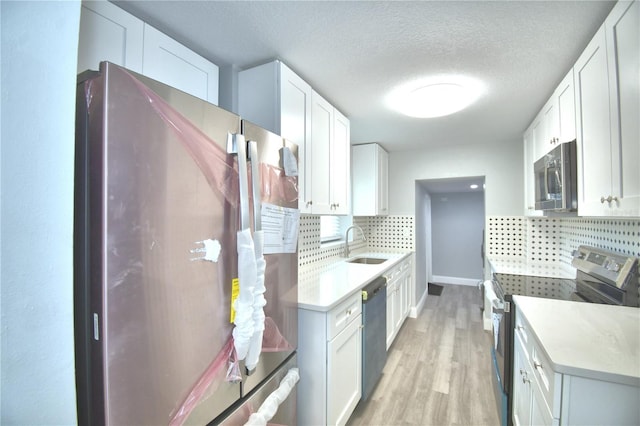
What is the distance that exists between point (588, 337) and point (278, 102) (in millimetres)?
1773

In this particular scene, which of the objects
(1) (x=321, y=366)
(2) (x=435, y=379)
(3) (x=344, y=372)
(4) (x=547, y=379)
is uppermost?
(4) (x=547, y=379)

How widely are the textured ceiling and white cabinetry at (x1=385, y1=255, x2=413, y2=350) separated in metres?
1.74

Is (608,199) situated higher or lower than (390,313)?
higher

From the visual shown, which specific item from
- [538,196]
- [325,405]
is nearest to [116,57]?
[325,405]

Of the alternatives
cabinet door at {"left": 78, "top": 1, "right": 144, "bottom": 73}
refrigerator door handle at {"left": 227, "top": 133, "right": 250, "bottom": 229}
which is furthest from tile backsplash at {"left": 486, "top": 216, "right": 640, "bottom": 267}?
cabinet door at {"left": 78, "top": 1, "right": 144, "bottom": 73}

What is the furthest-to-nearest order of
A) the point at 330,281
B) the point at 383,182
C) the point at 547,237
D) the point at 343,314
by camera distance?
the point at 383,182, the point at 547,237, the point at 330,281, the point at 343,314

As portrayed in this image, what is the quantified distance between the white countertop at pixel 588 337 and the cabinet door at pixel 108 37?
192 centimetres

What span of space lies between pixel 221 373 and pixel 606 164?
1.82 meters

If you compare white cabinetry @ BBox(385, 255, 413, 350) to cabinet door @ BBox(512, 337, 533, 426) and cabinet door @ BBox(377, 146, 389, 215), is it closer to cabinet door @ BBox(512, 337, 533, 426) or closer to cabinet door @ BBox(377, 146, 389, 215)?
cabinet door @ BBox(377, 146, 389, 215)

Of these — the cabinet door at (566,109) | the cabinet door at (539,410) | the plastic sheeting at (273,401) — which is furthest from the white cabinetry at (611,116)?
the plastic sheeting at (273,401)

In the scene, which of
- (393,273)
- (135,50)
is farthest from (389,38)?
(393,273)

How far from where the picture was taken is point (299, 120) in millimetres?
1767

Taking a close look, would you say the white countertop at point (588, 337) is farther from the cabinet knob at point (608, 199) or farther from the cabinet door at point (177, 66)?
the cabinet door at point (177, 66)

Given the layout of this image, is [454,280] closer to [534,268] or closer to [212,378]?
[534,268]
